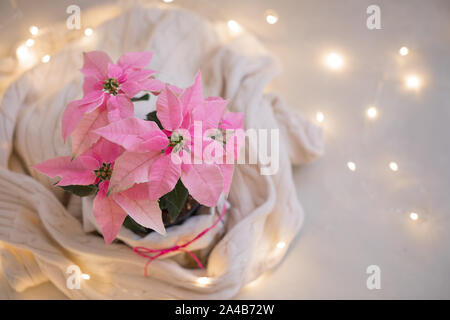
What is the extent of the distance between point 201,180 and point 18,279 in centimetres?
73

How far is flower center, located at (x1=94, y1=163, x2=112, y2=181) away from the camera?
0.61 m

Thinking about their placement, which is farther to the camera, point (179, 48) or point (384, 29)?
point (384, 29)

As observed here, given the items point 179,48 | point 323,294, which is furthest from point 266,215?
point 179,48

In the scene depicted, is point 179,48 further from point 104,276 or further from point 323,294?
Answer: point 323,294

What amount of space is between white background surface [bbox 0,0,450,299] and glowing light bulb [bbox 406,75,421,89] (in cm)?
2

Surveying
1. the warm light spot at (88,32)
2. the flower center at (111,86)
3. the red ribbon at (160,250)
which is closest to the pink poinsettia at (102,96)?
the flower center at (111,86)

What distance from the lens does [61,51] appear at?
1.19 metres

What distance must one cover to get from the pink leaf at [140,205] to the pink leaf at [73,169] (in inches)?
2.1

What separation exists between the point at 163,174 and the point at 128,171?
0.05 metres

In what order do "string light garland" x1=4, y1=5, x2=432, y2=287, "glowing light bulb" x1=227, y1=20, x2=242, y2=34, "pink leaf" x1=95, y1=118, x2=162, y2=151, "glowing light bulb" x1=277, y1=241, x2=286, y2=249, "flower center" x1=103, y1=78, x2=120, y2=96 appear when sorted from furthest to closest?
"glowing light bulb" x1=227, y1=20, x2=242, y2=34 < "string light garland" x1=4, y1=5, x2=432, y2=287 < "glowing light bulb" x1=277, y1=241, x2=286, y2=249 < "flower center" x1=103, y1=78, x2=120, y2=96 < "pink leaf" x1=95, y1=118, x2=162, y2=151

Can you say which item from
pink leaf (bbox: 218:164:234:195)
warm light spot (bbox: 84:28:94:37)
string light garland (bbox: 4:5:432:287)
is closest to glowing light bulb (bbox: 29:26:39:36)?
string light garland (bbox: 4:5:432:287)

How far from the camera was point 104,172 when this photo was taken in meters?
0.61

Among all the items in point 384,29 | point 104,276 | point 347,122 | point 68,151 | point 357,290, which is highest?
point 384,29

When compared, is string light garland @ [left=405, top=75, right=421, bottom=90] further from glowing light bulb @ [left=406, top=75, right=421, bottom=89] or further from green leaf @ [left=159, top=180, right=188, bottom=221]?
green leaf @ [left=159, top=180, right=188, bottom=221]
